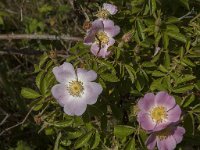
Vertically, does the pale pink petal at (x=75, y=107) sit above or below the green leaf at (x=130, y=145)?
above

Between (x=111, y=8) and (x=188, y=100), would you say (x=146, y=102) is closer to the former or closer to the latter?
(x=188, y=100)

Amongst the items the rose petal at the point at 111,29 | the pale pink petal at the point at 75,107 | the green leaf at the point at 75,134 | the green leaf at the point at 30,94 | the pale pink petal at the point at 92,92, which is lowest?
the green leaf at the point at 75,134

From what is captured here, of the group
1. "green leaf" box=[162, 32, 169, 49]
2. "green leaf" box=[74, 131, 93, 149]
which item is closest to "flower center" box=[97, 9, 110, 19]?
"green leaf" box=[162, 32, 169, 49]

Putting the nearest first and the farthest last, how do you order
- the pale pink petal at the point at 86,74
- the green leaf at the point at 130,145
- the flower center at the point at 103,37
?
the pale pink petal at the point at 86,74 → the green leaf at the point at 130,145 → the flower center at the point at 103,37

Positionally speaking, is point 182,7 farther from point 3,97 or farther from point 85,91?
point 3,97

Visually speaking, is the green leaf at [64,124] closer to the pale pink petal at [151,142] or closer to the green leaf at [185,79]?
the pale pink petal at [151,142]

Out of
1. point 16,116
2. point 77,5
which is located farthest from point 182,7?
point 16,116

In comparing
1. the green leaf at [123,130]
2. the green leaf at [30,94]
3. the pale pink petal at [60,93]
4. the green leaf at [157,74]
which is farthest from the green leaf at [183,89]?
the green leaf at [30,94]

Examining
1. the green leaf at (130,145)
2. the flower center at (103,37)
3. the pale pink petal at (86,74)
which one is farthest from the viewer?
the flower center at (103,37)

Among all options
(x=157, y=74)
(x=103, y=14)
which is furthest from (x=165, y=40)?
(x=103, y=14)
